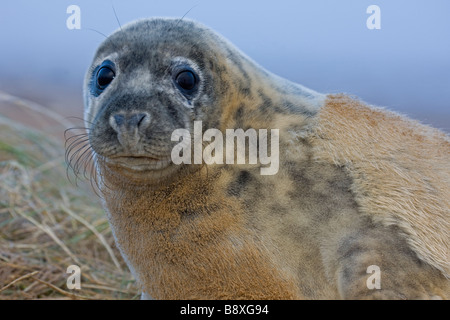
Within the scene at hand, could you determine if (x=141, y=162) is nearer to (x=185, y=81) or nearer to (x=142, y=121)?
(x=142, y=121)

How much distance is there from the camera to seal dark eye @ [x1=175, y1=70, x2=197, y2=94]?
2215mm

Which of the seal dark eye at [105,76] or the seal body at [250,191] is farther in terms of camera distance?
the seal dark eye at [105,76]

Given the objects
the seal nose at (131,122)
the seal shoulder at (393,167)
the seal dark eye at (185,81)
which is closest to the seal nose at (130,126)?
the seal nose at (131,122)

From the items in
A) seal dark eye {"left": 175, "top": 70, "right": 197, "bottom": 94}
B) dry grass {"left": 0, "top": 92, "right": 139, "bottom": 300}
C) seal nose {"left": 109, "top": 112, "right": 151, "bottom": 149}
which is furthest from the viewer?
dry grass {"left": 0, "top": 92, "right": 139, "bottom": 300}

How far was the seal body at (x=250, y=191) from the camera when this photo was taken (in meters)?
2.06

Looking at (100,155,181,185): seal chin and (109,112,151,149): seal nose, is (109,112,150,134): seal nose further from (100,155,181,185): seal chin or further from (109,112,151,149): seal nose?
(100,155,181,185): seal chin

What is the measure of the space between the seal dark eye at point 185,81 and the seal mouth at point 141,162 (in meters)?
0.28

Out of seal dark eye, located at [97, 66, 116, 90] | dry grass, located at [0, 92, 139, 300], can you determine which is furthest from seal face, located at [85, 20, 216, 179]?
dry grass, located at [0, 92, 139, 300]

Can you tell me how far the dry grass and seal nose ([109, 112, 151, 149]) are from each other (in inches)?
50.3

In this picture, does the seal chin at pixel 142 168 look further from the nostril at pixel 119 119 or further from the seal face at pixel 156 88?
the nostril at pixel 119 119

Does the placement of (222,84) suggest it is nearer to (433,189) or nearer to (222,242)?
(222,242)

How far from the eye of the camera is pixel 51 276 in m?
3.59
